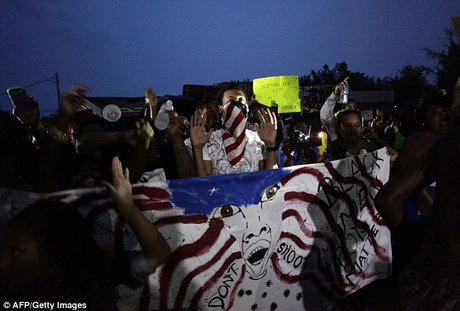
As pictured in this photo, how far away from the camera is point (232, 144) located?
3605 mm

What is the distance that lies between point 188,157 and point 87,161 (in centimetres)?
108

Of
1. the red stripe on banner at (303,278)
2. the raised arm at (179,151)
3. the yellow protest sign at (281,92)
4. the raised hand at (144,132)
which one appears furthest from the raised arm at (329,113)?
the raised hand at (144,132)

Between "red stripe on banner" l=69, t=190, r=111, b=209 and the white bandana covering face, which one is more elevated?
the white bandana covering face

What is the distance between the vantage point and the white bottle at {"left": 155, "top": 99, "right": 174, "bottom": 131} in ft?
10.6

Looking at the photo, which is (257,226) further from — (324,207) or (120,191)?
(120,191)

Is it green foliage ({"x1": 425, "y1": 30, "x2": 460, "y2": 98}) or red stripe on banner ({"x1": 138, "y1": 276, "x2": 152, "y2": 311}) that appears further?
green foliage ({"x1": 425, "y1": 30, "x2": 460, "y2": 98})

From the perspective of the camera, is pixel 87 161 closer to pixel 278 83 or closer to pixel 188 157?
pixel 188 157

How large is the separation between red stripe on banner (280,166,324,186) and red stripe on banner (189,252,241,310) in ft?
2.24

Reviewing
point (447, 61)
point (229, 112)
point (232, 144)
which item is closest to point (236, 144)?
point (232, 144)

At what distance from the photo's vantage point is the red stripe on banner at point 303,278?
9.36 ft

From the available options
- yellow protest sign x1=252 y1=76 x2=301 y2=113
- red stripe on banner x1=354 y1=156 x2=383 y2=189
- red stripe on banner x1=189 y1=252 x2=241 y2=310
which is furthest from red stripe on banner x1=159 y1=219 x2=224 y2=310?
yellow protest sign x1=252 y1=76 x2=301 y2=113

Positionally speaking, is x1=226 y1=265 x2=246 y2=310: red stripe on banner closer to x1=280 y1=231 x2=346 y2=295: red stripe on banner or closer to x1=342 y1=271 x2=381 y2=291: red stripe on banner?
x1=280 y1=231 x2=346 y2=295: red stripe on banner

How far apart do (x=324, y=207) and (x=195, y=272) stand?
120 centimetres

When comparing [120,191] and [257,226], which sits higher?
[120,191]
